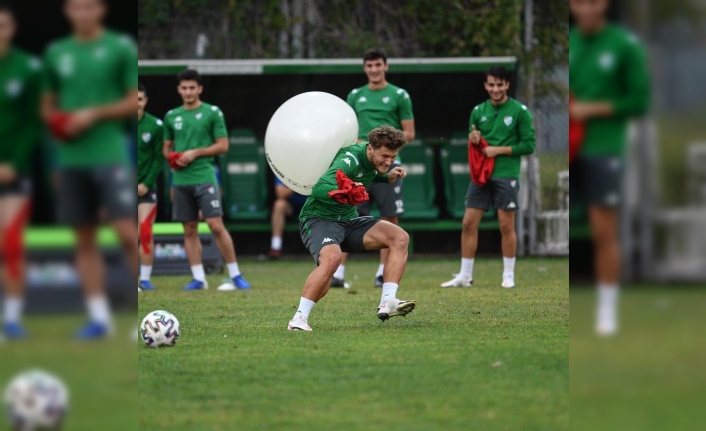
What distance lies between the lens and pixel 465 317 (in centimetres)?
750

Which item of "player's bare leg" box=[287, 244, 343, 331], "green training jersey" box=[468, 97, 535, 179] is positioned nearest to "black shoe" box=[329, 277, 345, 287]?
"green training jersey" box=[468, 97, 535, 179]

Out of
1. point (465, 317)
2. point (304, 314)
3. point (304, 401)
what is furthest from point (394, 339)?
point (304, 401)

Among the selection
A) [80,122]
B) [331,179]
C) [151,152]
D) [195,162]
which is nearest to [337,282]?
[195,162]

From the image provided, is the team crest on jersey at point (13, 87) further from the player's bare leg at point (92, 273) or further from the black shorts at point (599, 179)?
the black shorts at point (599, 179)

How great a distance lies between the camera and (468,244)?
33.8 ft

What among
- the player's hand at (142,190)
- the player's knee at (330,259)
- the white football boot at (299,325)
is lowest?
the white football boot at (299,325)

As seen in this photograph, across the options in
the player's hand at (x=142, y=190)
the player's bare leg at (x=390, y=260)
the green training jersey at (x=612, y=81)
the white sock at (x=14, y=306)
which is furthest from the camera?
the player's hand at (x=142, y=190)

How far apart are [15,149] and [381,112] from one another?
8115 millimetres

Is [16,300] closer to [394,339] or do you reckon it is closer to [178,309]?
[394,339]

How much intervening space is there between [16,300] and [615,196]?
56.1 inches

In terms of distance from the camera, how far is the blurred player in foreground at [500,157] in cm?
1010

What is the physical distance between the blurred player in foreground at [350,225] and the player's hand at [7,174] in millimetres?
4331

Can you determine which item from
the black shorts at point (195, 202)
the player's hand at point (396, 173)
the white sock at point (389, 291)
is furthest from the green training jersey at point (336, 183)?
the black shorts at point (195, 202)

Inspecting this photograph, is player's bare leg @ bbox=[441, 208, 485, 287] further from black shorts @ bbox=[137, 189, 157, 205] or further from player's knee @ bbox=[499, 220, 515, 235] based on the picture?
black shorts @ bbox=[137, 189, 157, 205]
